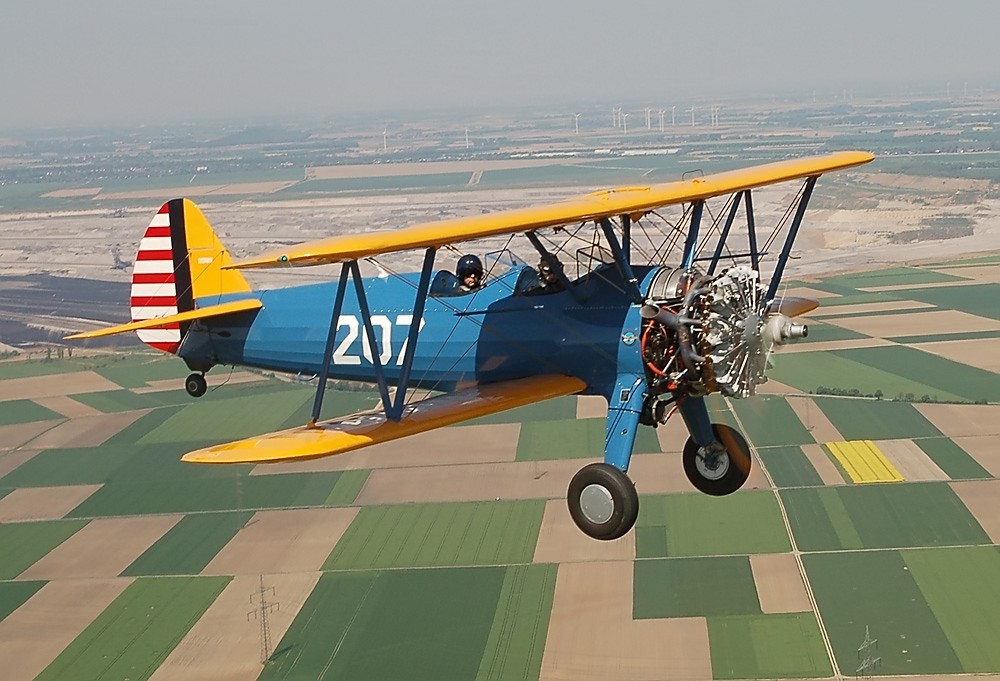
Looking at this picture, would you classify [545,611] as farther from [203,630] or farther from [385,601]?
[203,630]

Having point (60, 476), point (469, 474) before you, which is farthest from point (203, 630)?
point (60, 476)

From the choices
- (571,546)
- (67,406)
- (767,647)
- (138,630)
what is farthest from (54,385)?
(767,647)

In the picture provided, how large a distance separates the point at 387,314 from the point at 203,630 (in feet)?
71.9

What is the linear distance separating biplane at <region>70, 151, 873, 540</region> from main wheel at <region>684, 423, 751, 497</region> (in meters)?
0.02

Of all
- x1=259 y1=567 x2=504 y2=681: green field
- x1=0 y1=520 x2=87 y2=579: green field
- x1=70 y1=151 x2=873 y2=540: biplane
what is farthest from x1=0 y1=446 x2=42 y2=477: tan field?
x1=70 y1=151 x2=873 y2=540: biplane

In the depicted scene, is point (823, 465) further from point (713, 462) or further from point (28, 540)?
point (713, 462)

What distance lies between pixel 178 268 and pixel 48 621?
21.2 meters

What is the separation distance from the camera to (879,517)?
42.0 m

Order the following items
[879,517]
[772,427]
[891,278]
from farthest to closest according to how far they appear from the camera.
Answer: [891,278], [772,427], [879,517]

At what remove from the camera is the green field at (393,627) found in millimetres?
33688

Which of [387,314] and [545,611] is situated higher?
[387,314]

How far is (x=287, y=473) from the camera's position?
50.8 metres

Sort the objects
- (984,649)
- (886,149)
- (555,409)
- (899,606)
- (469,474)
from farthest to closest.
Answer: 1. (886,149)
2. (555,409)
3. (469,474)
4. (899,606)
5. (984,649)

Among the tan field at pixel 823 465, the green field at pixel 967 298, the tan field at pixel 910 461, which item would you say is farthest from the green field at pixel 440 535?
the green field at pixel 967 298
